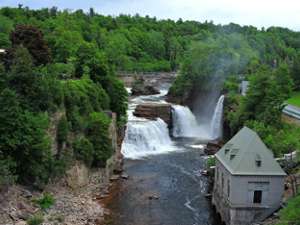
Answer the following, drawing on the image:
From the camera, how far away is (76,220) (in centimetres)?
4288

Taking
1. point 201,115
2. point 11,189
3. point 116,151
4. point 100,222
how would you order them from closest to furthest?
point 11,189
point 100,222
point 116,151
point 201,115

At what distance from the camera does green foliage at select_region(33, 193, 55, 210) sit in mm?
42219

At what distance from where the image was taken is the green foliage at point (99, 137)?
5509 centimetres

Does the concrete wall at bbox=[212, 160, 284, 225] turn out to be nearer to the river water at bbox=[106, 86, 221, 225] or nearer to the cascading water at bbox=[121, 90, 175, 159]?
the river water at bbox=[106, 86, 221, 225]

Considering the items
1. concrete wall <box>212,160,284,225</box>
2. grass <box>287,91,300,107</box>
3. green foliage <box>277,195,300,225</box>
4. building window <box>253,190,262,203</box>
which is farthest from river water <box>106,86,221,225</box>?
grass <box>287,91,300,107</box>

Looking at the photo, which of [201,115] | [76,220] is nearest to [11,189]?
[76,220]

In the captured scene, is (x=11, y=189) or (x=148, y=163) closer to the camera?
(x=11, y=189)

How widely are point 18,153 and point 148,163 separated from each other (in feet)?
80.4

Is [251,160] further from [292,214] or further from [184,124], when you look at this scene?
[184,124]

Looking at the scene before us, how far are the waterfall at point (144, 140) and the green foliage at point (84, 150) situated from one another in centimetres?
1457

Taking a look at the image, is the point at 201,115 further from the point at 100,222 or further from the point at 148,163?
the point at 100,222

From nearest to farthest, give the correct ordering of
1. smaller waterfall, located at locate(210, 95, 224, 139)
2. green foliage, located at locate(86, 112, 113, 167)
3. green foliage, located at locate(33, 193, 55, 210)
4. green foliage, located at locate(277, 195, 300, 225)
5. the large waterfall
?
green foliage, located at locate(277, 195, 300, 225) → green foliage, located at locate(33, 193, 55, 210) → green foliage, located at locate(86, 112, 113, 167) → smaller waterfall, located at locate(210, 95, 224, 139) → the large waterfall

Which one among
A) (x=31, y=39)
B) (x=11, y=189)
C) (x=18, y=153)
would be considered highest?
(x=31, y=39)

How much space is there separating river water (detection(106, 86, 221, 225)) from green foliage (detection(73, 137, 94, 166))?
4.53m
